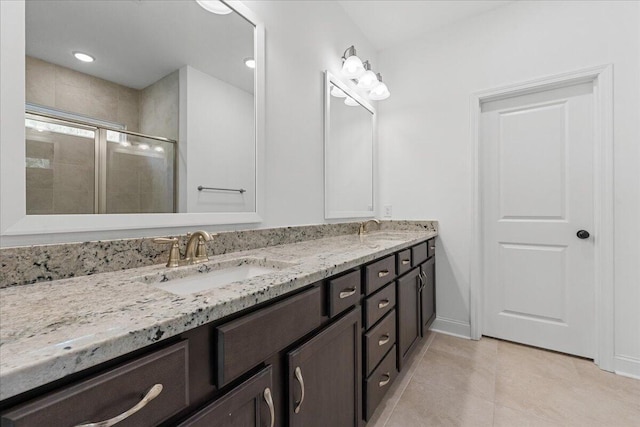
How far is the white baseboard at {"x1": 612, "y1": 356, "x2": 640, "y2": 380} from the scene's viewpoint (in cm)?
177

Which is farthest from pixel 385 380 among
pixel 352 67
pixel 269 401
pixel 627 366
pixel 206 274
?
pixel 352 67

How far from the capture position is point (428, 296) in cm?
220

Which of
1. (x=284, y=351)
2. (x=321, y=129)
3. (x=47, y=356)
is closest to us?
(x=47, y=356)

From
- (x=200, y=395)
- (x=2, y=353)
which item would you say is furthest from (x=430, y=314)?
(x=2, y=353)

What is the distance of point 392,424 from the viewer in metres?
1.39

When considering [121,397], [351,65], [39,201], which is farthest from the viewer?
[351,65]

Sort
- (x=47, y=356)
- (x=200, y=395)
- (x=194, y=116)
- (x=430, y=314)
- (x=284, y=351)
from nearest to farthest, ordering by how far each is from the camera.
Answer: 1. (x=47, y=356)
2. (x=200, y=395)
3. (x=284, y=351)
4. (x=194, y=116)
5. (x=430, y=314)

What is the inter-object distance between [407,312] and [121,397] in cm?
155

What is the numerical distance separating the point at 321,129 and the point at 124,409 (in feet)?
5.87

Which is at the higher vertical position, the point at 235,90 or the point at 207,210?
the point at 235,90

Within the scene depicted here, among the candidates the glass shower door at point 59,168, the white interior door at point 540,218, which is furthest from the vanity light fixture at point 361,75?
the glass shower door at point 59,168

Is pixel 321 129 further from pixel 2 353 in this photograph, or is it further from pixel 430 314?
pixel 2 353

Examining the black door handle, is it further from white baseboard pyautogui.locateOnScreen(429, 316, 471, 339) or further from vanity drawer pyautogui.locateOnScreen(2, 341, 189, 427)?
vanity drawer pyautogui.locateOnScreen(2, 341, 189, 427)

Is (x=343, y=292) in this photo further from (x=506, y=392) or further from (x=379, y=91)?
(x=379, y=91)
